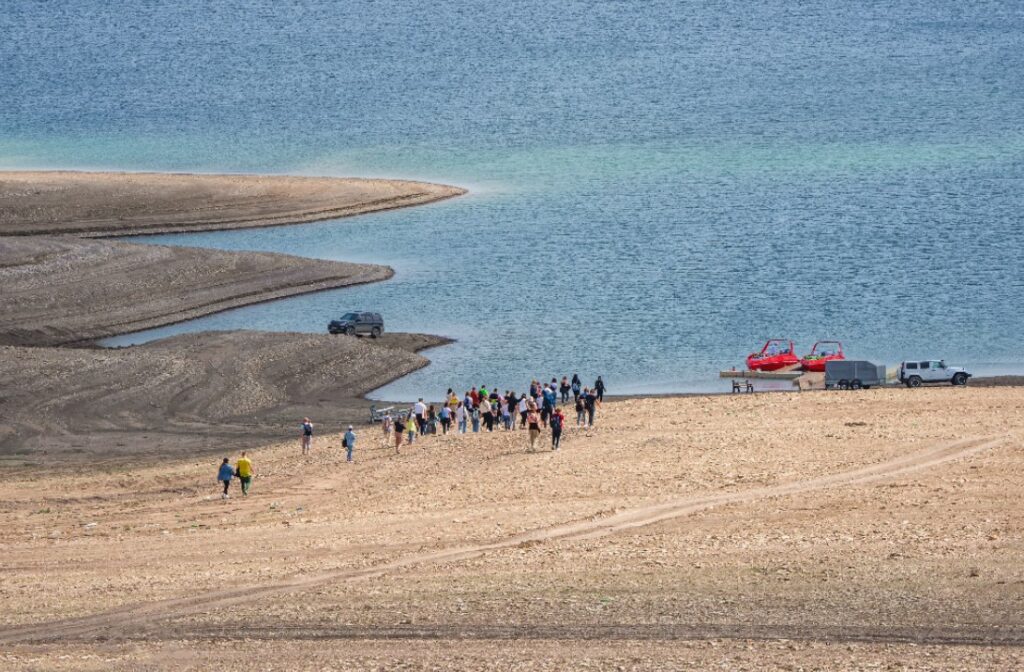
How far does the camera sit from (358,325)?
74.8m

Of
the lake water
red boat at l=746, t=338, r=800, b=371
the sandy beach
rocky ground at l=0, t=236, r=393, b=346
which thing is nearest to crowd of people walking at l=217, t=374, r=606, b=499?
the sandy beach

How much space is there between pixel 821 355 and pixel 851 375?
778cm

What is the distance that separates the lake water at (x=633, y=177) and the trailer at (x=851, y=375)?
5.13 meters

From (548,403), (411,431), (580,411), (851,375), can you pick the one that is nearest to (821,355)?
(851,375)

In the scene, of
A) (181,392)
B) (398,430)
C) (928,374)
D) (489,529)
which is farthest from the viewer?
(928,374)

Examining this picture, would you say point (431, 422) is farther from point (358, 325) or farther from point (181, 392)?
point (358, 325)

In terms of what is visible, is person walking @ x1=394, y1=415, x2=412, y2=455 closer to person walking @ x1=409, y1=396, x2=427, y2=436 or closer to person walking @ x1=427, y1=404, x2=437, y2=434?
person walking @ x1=409, y1=396, x2=427, y2=436

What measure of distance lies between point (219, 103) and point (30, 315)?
103m

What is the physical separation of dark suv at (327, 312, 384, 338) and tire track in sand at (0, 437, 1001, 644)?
3463cm

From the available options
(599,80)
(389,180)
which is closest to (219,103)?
(599,80)

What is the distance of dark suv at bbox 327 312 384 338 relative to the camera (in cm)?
7444

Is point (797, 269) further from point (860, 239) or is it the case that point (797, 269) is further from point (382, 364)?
point (382, 364)

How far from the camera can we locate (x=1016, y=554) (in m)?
32.8

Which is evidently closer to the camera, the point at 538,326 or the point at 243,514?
the point at 243,514
